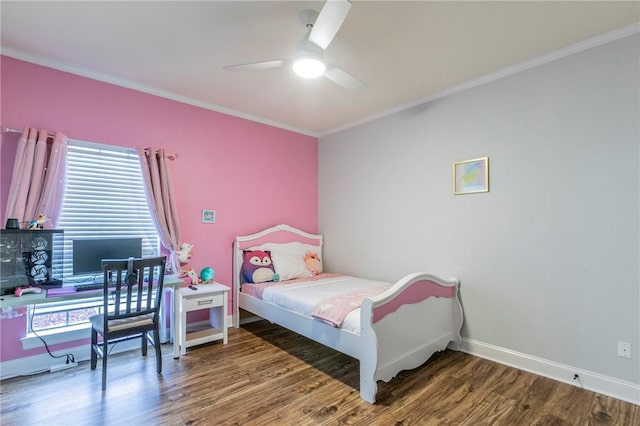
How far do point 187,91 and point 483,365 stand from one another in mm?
3976

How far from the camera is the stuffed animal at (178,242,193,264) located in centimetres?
333

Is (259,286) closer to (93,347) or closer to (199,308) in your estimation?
(199,308)

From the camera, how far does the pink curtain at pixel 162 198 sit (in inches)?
124

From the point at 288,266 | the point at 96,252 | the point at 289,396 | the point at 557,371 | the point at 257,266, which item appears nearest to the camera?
the point at 289,396

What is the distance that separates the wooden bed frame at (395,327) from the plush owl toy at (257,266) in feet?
1.02

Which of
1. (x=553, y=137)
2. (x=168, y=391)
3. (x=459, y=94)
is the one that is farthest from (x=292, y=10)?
(x=168, y=391)

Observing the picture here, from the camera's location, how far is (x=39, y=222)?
2.54m

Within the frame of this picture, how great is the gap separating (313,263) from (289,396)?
2.12 m

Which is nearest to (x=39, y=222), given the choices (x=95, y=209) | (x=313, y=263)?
(x=95, y=209)

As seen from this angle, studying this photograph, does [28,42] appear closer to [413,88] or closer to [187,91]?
[187,91]

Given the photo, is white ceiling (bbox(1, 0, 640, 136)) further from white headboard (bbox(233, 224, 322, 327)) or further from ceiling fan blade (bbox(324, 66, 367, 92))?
white headboard (bbox(233, 224, 322, 327))

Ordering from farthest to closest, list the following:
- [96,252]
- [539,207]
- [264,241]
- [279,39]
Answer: [264,241]
[96,252]
[539,207]
[279,39]

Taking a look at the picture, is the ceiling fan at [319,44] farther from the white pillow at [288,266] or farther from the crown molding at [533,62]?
the white pillow at [288,266]

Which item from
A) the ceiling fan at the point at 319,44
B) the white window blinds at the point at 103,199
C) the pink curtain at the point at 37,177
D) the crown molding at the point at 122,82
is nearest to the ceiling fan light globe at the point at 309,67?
the ceiling fan at the point at 319,44
